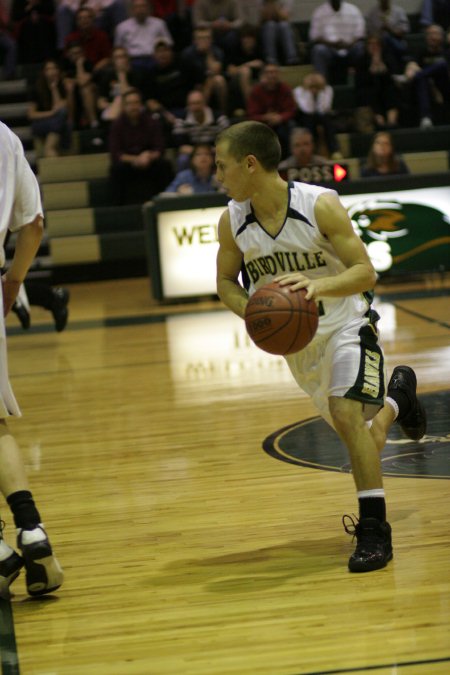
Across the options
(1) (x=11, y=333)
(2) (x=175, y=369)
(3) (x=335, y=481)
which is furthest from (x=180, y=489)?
(1) (x=11, y=333)

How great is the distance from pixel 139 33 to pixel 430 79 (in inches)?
166

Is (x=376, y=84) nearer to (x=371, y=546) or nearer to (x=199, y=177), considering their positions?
(x=199, y=177)

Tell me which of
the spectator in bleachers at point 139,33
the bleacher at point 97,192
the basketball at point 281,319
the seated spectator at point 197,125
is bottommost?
the bleacher at point 97,192

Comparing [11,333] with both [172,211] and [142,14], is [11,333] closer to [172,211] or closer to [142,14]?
[172,211]

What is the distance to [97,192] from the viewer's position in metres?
15.4

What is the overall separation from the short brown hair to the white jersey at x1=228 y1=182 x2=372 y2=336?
18cm

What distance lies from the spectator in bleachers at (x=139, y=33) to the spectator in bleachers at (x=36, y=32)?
1294 mm

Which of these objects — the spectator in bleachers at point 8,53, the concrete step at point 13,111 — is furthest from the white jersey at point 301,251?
the spectator in bleachers at point 8,53

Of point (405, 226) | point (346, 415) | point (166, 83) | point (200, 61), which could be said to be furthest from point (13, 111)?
point (346, 415)

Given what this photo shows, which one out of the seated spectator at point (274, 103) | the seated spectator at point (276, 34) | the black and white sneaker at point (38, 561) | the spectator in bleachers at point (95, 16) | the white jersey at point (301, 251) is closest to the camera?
the black and white sneaker at point (38, 561)

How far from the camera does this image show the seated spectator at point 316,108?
1478 centimetres

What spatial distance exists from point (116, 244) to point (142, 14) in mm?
3617

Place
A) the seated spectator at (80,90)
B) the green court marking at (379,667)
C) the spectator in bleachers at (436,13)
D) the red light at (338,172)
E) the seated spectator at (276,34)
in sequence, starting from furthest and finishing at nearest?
1. the spectator in bleachers at (436,13)
2. the seated spectator at (276,34)
3. the seated spectator at (80,90)
4. the red light at (338,172)
5. the green court marking at (379,667)

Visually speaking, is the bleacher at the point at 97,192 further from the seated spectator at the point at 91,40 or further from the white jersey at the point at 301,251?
the white jersey at the point at 301,251
